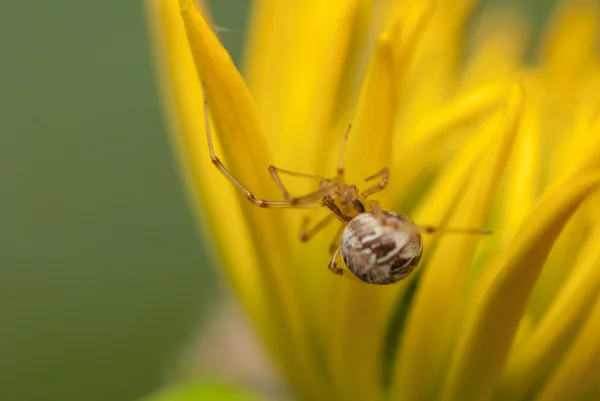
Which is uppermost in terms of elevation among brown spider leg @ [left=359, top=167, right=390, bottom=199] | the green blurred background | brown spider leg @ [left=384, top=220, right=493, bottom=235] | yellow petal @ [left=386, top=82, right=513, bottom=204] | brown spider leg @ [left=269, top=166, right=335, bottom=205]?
yellow petal @ [left=386, top=82, right=513, bottom=204]

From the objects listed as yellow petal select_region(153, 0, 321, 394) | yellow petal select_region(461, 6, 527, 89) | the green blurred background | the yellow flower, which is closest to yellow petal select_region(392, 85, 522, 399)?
the yellow flower

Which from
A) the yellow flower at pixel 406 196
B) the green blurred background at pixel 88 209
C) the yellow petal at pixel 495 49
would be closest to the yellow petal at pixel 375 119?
the yellow flower at pixel 406 196

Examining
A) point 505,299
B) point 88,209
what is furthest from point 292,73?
point 88,209

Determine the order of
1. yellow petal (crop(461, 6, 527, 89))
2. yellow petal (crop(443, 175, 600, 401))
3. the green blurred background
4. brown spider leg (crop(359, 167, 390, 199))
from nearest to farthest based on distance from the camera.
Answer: yellow petal (crop(443, 175, 600, 401)) < brown spider leg (crop(359, 167, 390, 199)) < yellow petal (crop(461, 6, 527, 89)) < the green blurred background

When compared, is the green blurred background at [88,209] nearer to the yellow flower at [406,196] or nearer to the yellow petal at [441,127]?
the yellow flower at [406,196]

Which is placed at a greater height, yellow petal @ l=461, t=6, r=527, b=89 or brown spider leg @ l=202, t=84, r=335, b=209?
yellow petal @ l=461, t=6, r=527, b=89

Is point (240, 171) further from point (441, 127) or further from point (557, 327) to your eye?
point (557, 327)

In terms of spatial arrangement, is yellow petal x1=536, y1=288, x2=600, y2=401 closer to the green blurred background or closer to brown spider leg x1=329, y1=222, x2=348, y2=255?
brown spider leg x1=329, y1=222, x2=348, y2=255
